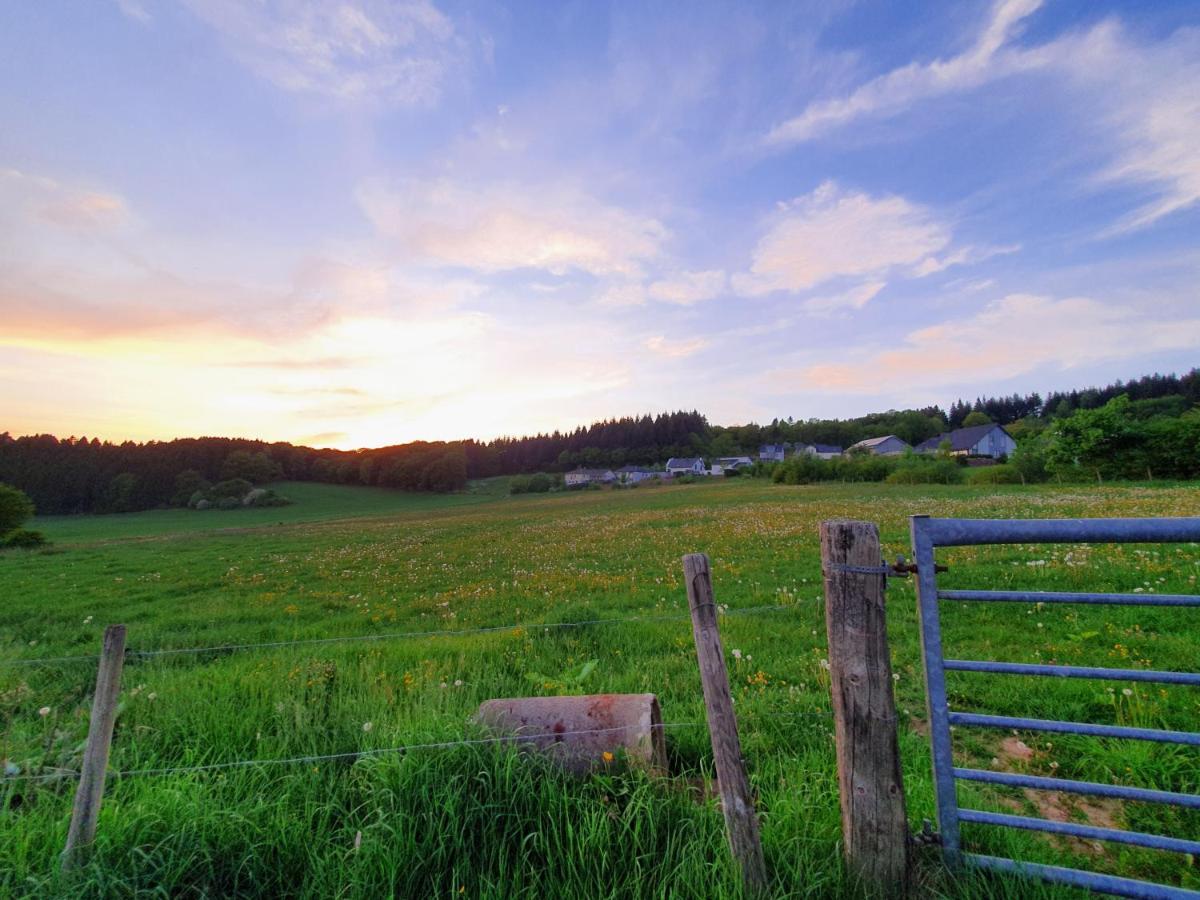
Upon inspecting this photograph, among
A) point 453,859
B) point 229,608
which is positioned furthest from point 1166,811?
point 229,608

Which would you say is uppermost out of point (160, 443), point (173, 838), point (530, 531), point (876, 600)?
point (160, 443)

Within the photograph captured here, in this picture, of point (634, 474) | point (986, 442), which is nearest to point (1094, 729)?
point (634, 474)

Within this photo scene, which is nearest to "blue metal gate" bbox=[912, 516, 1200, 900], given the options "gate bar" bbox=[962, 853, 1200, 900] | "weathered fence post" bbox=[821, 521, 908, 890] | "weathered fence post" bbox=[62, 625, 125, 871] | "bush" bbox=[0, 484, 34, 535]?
"gate bar" bbox=[962, 853, 1200, 900]

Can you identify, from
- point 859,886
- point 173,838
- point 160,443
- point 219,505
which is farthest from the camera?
point 160,443

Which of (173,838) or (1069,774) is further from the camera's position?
(1069,774)

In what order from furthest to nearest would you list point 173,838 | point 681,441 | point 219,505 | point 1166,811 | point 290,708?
1. point 681,441
2. point 219,505
3. point 290,708
4. point 1166,811
5. point 173,838

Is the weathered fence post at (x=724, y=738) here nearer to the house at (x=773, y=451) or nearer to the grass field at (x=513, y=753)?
the grass field at (x=513, y=753)

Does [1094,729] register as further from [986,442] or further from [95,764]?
[986,442]

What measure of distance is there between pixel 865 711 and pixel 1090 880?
47.1 inches

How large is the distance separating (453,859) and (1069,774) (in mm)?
4662

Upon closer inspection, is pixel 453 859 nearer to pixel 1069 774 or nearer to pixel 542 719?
pixel 542 719

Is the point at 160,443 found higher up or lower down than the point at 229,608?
higher up

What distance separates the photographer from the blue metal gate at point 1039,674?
225cm

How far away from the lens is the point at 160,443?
90875mm
